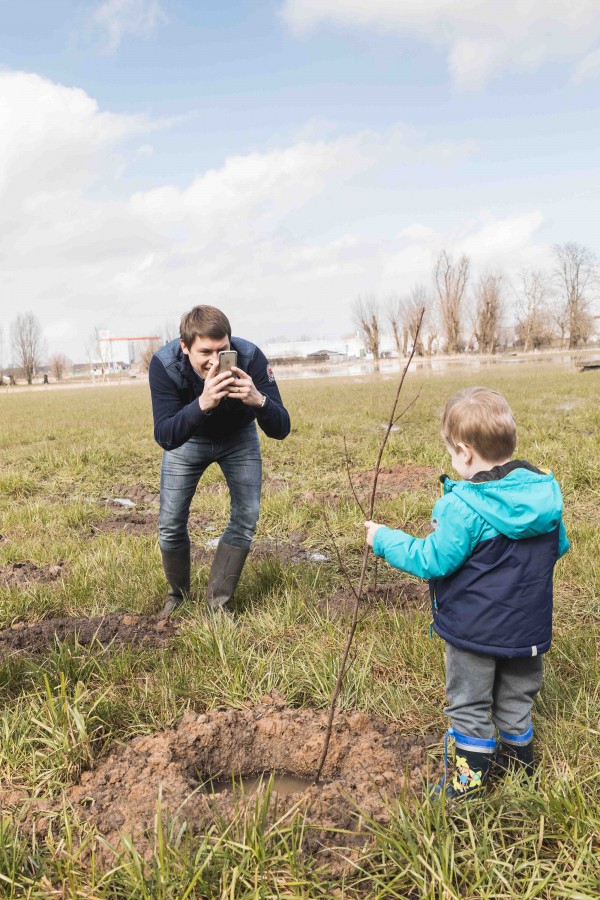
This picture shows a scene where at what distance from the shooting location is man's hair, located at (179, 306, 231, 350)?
3332 mm

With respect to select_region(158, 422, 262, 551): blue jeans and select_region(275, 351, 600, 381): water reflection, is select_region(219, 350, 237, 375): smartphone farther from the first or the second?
select_region(275, 351, 600, 381): water reflection

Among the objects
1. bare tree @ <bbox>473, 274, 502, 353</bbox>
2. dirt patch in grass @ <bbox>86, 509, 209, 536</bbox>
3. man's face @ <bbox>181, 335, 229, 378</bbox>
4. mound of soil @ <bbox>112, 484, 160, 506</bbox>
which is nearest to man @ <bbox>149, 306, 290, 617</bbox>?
man's face @ <bbox>181, 335, 229, 378</bbox>

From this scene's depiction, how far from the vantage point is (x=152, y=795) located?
224cm

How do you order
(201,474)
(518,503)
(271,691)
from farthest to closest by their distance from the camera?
(201,474)
(271,691)
(518,503)

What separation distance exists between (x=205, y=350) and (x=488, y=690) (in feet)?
7.16

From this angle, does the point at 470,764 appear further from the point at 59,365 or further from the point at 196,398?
the point at 59,365

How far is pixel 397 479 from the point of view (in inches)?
296

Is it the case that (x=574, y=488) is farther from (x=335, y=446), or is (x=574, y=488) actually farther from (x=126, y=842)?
(x=126, y=842)

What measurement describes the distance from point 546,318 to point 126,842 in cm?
9078

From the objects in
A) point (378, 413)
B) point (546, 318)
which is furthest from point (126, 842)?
point (546, 318)

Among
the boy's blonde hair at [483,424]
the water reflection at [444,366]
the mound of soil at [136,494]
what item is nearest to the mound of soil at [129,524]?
the mound of soil at [136,494]

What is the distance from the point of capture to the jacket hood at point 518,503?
2.02 metres

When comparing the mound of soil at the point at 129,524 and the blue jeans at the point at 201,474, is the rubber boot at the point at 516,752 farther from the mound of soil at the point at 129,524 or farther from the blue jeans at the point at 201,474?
the mound of soil at the point at 129,524

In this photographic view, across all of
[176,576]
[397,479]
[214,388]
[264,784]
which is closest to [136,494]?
[397,479]
